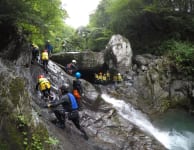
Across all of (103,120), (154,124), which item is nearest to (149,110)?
(154,124)

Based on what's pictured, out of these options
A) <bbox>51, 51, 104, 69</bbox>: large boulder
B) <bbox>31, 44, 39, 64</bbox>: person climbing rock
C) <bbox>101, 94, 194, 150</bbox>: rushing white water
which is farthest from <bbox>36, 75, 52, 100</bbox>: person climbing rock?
<bbox>51, 51, 104, 69</bbox>: large boulder

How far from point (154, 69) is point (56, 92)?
1052 centimetres

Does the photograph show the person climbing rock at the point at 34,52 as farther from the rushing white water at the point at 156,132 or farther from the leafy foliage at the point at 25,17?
the rushing white water at the point at 156,132

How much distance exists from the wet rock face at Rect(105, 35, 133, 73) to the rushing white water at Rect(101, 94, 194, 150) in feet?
17.3

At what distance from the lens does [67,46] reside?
32.3 m

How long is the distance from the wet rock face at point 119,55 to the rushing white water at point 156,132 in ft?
17.3

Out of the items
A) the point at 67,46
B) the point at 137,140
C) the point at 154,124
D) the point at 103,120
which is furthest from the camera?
the point at 67,46

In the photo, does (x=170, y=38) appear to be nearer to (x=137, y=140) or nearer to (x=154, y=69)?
(x=154, y=69)

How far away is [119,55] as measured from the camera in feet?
78.7

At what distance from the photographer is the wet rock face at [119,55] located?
77.7ft

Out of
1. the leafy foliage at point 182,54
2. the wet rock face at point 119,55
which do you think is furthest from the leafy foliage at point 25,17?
the leafy foliage at point 182,54

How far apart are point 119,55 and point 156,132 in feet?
29.6

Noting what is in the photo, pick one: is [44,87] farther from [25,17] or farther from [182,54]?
[182,54]

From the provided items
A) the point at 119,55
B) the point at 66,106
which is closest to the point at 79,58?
the point at 119,55
